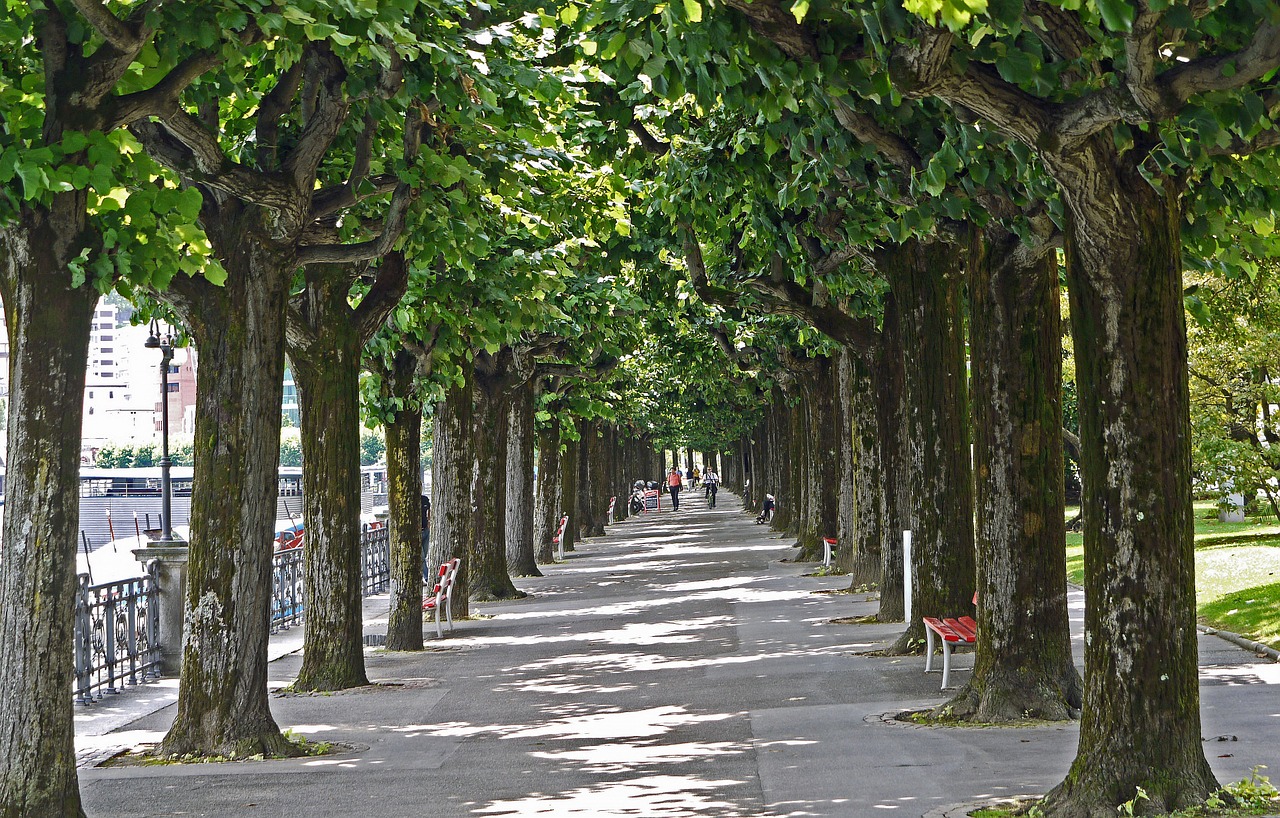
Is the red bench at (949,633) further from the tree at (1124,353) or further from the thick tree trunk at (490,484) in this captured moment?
the thick tree trunk at (490,484)

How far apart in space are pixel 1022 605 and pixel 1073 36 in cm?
477

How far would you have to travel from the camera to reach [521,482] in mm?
28672

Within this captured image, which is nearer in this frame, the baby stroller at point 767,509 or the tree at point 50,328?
the tree at point 50,328

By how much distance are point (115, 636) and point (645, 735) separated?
6.30m

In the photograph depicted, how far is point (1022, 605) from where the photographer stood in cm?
1038

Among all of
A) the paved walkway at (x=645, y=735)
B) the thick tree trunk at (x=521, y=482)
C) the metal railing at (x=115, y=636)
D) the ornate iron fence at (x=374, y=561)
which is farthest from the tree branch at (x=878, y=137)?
the thick tree trunk at (x=521, y=482)

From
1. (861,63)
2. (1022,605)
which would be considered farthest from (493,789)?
(861,63)

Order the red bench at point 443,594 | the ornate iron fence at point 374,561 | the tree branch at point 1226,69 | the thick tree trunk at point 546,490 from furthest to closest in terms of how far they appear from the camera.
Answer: the thick tree trunk at point 546,490 → the ornate iron fence at point 374,561 → the red bench at point 443,594 → the tree branch at point 1226,69

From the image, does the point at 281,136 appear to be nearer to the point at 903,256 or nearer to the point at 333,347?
→ the point at 333,347

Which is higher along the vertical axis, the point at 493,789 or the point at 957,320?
the point at 957,320

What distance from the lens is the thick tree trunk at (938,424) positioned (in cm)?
1388

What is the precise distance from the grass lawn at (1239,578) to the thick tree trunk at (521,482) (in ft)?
35.4

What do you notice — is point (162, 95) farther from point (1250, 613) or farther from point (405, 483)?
point (1250, 613)

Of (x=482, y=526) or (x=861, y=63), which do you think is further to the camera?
(x=482, y=526)
